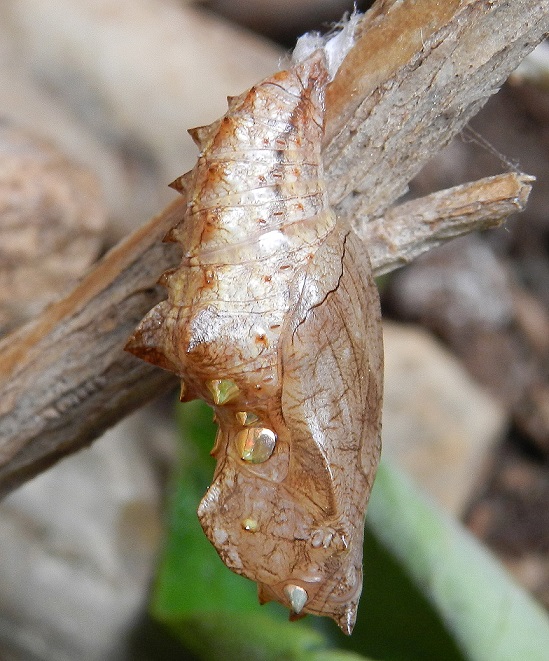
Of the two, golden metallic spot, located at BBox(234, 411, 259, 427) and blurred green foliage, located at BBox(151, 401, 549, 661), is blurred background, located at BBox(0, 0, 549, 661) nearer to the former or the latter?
blurred green foliage, located at BBox(151, 401, 549, 661)

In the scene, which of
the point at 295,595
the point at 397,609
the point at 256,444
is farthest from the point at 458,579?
the point at 256,444

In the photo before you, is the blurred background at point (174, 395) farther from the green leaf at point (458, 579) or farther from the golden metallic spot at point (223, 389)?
the golden metallic spot at point (223, 389)

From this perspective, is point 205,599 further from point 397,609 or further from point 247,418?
point 247,418

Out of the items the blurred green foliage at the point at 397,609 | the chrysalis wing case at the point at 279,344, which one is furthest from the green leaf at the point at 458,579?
the chrysalis wing case at the point at 279,344

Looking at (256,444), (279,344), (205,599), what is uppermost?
(279,344)

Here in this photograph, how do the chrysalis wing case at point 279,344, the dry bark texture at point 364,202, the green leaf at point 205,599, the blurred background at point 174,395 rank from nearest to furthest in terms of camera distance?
the chrysalis wing case at point 279,344
the dry bark texture at point 364,202
the green leaf at point 205,599
the blurred background at point 174,395

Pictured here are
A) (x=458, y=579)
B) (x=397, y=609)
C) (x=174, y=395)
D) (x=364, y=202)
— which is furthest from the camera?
(x=174, y=395)

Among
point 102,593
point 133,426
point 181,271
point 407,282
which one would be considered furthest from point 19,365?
point 407,282
